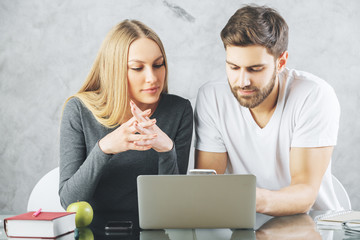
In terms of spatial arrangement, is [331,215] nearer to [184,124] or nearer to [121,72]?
[184,124]

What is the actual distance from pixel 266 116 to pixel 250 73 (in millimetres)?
244

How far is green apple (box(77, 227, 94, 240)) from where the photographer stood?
1300 millimetres

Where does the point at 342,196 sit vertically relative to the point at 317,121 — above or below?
below

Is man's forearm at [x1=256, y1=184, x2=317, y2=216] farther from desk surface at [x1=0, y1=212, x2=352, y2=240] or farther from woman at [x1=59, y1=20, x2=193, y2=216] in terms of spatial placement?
woman at [x1=59, y1=20, x2=193, y2=216]

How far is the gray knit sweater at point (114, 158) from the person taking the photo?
1.91m

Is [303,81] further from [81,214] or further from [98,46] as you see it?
[98,46]

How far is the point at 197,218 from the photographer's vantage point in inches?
53.6

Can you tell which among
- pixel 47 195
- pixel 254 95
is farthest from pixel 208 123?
pixel 47 195

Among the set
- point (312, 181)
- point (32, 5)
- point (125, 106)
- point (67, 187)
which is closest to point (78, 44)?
point (32, 5)

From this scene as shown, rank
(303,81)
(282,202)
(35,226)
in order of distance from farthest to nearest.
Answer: (303,81) → (282,202) → (35,226)

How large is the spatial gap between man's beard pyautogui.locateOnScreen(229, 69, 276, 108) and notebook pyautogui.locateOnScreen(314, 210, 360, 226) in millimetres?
664

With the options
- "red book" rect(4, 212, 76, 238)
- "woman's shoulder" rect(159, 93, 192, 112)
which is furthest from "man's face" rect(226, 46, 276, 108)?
"red book" rect(4, 212, 76, 238)

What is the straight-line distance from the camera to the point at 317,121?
6.78 ft

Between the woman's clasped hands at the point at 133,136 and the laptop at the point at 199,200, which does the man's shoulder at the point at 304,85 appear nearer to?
the woman's clasped hands at the point at 133,136
